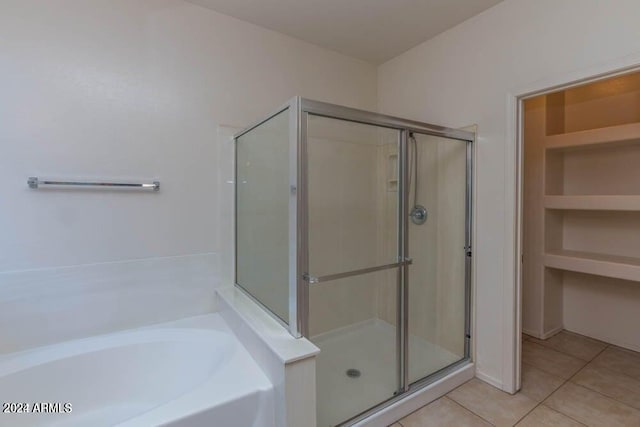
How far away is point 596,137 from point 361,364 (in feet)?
8.27

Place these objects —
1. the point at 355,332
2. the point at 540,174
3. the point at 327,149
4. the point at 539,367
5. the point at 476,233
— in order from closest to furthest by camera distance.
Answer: the point at 327,149 → the point at 476,233 → the point at 539,367 → the point at 355,332 → the point at 540,174

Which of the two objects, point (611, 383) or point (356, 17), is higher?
point (356, 17)

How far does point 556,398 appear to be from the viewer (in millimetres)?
1951

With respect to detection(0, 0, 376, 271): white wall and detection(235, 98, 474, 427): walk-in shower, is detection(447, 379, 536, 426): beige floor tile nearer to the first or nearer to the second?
detection(235, 98, 474, 427): walk-in shower

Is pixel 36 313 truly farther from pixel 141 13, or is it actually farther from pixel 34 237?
pixel 141 13

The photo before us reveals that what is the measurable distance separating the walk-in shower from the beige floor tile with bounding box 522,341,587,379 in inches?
24.8

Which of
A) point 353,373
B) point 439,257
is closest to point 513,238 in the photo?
point 439,257

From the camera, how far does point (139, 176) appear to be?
1898 millimetres

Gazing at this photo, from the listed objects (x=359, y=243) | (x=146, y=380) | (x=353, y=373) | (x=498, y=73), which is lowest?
(x=353, y=373)

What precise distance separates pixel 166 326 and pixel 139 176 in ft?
3.14

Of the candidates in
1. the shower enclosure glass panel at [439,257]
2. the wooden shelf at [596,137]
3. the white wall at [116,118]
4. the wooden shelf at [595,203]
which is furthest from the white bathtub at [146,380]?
the wooden shelf at [596,137]

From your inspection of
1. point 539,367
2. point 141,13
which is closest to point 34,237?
point 141,13

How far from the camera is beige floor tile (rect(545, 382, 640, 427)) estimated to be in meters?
1.74

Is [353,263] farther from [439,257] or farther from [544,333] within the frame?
[544,333]
